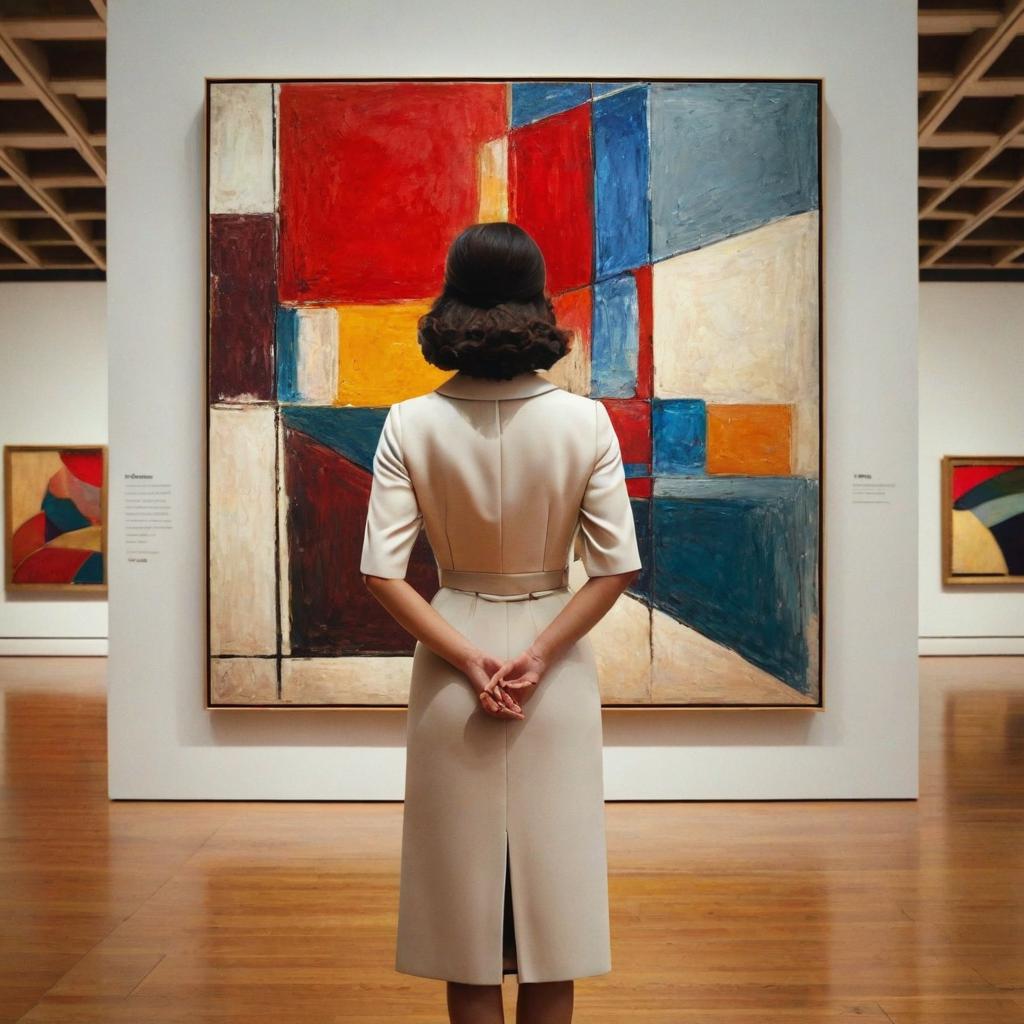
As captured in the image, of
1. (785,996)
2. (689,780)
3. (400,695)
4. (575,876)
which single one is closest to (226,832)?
(400,695)

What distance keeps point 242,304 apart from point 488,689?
399 cm

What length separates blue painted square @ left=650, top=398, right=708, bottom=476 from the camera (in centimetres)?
577

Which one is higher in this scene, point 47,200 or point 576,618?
point 47,200

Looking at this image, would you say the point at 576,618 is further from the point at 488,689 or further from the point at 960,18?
the point at 960,18

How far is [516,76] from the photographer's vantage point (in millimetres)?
5844

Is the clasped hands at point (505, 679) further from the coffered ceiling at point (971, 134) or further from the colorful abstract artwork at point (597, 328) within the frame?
the coffered ceiling at point (971, 134)

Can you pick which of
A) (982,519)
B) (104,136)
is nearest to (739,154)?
(104,136)

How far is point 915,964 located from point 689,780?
88.2 inches

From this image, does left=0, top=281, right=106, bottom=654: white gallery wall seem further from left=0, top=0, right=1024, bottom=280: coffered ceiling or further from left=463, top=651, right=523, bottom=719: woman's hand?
left=463, top=651, right=523, bottom=719: woman's hand

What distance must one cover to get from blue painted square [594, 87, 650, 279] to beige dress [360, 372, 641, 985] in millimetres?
3525

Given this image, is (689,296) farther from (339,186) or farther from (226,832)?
(226,832)

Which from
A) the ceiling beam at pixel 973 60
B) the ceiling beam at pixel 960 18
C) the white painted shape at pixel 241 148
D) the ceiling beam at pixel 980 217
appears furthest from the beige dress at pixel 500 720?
the ceiling beam at pixel 980 217

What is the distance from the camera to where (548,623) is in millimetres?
2449

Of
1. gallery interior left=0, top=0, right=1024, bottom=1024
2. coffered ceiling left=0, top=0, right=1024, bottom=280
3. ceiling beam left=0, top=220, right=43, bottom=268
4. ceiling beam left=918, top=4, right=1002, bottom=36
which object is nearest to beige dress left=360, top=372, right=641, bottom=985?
gallery interior left=0, top=0, right=1024, bottom=1024
